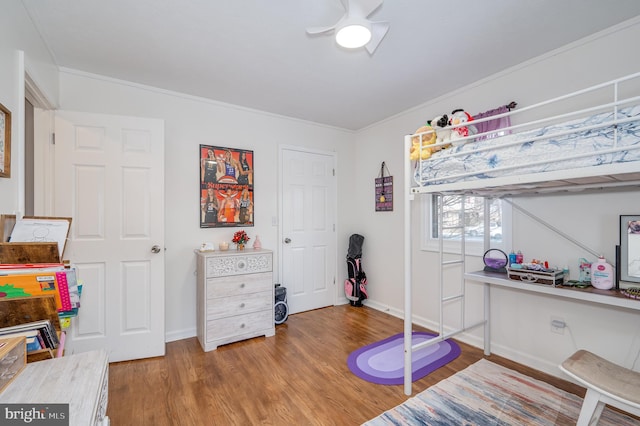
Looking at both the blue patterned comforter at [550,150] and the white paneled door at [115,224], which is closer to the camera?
the blue patterned comforter at [550,150]

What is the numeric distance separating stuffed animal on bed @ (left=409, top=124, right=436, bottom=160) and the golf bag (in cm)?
206

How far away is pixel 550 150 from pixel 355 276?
9.23 ft

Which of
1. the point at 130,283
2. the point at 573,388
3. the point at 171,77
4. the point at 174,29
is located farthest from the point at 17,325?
the point at 573,388

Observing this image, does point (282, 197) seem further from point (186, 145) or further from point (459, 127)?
point (459, 127)

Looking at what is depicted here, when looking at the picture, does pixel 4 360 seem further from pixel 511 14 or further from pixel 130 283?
pixel 511 14

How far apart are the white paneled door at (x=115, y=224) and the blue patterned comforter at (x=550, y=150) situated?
2.46 meters

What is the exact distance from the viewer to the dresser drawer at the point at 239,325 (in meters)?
2.66

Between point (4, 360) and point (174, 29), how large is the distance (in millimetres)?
2016

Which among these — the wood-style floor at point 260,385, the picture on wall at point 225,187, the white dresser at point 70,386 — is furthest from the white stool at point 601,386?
the picture on wall at point 225,187

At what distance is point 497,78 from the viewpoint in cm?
254

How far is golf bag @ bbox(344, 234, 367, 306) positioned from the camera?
386 cm

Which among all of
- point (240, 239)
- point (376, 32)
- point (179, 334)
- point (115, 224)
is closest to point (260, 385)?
point (179, 334)

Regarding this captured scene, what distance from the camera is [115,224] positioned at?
8.00ft

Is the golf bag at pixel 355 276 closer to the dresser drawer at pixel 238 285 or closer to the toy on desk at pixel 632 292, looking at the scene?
the dresser drawer at pixel 238 285
